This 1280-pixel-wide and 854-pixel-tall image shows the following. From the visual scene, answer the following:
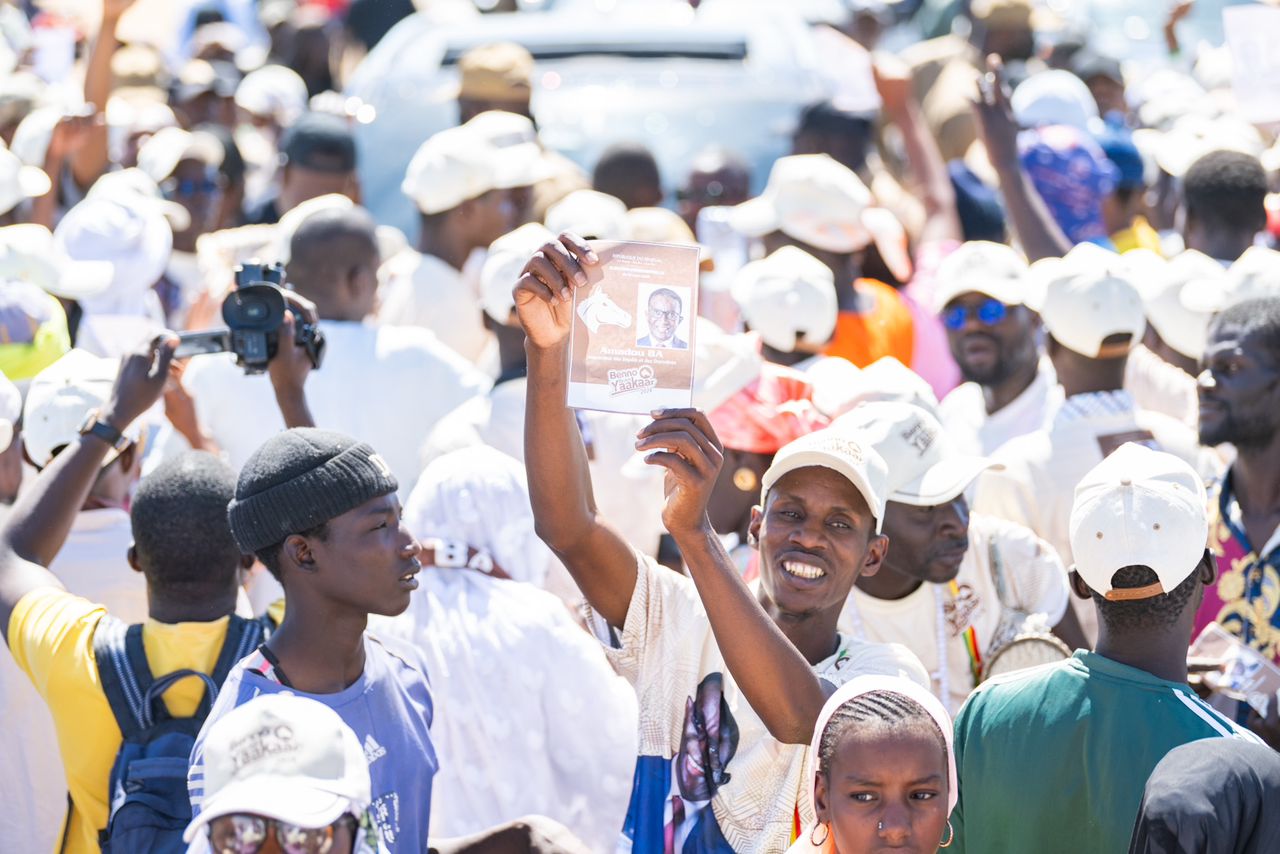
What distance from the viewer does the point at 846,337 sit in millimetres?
6262

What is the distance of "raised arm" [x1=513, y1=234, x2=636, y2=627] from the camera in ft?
10.8

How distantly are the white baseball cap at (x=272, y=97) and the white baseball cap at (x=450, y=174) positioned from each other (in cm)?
416

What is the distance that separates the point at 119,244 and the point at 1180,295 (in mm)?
3722

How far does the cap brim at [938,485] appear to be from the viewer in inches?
160

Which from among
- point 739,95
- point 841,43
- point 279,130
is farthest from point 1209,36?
point 279,130

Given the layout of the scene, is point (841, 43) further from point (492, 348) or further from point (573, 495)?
point (573, 495)

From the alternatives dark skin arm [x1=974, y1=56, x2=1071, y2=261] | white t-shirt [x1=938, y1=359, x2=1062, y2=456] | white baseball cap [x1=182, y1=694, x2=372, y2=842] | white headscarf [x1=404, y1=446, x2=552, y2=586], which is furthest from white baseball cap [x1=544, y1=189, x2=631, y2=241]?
white baseball cap [x1=182, y1=694, x2=372, y2=842]

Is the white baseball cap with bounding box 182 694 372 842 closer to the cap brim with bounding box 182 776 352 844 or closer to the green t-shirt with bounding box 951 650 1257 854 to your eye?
the cap brim with bounding box 182 776 352 844

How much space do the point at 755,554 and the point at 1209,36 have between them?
10.1 m

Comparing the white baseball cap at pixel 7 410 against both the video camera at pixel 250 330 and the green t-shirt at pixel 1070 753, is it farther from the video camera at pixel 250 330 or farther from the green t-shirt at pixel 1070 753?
the green t-shirt at pixel 1070 753

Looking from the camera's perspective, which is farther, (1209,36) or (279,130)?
(1209,36)

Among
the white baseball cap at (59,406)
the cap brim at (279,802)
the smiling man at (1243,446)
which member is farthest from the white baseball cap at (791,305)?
the cap brim at (279,802)

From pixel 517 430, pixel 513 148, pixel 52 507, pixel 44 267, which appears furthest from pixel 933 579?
pixel 513 148

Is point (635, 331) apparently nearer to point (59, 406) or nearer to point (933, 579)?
point (933, 579)
